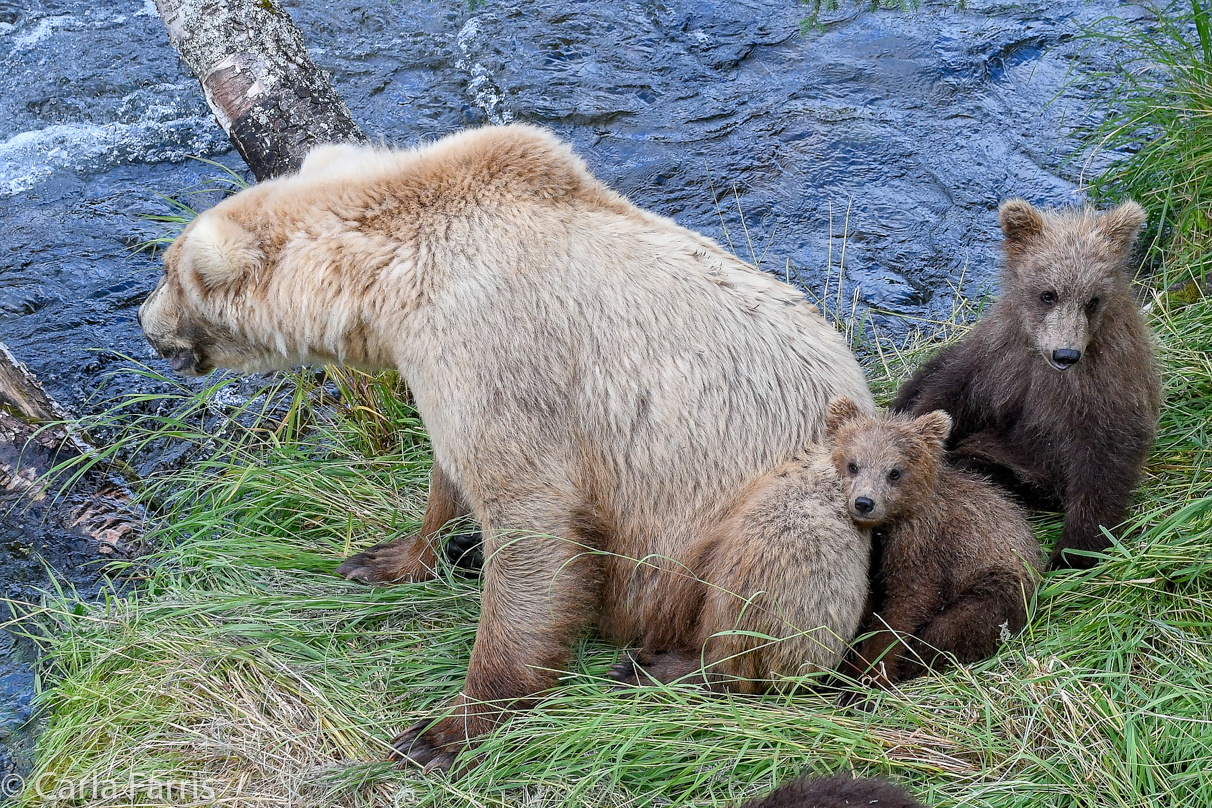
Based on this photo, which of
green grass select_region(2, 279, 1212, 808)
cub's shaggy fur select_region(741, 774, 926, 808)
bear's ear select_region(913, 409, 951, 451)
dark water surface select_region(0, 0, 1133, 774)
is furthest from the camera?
dark water surface select_region(0, 0, 1133, 774)

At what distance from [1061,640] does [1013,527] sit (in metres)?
0.43

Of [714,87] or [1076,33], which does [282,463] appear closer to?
[714,87]

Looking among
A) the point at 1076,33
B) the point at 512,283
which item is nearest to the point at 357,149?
the point at 512,283

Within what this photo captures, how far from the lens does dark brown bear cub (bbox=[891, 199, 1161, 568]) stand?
4.00 metres

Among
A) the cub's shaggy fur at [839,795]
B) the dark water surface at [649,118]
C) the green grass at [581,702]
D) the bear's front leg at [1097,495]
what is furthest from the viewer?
the dark water surface at [649,118]

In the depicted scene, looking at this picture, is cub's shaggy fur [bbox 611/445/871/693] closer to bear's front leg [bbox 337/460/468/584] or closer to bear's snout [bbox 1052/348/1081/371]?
bear's snout [bbox 1052/348/1081/371]

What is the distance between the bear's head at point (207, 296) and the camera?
3.88 meters

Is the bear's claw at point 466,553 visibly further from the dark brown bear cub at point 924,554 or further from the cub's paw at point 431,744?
the dark brown bear cub at point 924,554

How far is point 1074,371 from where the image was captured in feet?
13.5

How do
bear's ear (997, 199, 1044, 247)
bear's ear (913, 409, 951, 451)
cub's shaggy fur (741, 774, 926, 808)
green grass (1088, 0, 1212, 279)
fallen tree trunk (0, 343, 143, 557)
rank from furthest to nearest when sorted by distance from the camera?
1. green grass (1088, 0, 1212, 279)
2. fallen tree trunk (0, 343, 143, 557)
3. bear's ear (997, 199, 1044, 247)
4. bear's ear (913, 409, 951, 451)
5. cub's shaggy fur (741, 774, 926, 808)

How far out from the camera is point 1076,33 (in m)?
8.06

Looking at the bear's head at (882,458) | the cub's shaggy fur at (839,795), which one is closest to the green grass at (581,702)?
the cub's shaggy fur at (839,795)

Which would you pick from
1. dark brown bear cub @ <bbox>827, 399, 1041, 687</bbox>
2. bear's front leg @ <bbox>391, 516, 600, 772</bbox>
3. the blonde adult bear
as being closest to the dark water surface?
dark brown bear cub @ <bbox>827, 399, 1041, 687</bbox>

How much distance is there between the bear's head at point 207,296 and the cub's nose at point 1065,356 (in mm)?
2872
